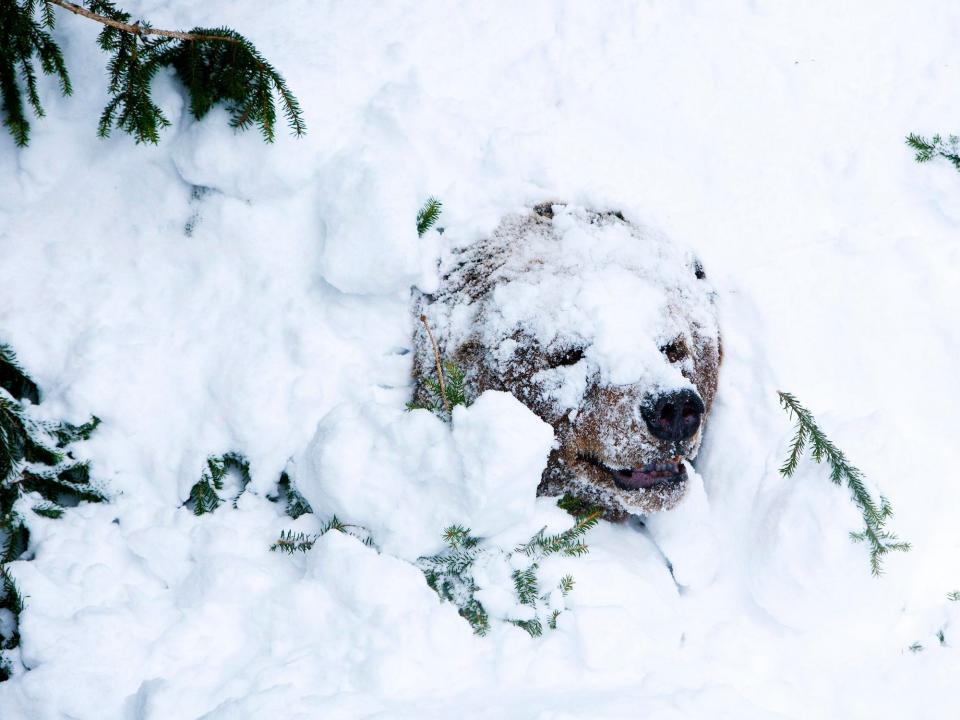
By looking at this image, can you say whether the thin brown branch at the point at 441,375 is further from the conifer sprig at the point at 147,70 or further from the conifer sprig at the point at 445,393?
the conifer sprig at the point at 147,70

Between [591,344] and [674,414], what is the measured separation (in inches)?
17.9

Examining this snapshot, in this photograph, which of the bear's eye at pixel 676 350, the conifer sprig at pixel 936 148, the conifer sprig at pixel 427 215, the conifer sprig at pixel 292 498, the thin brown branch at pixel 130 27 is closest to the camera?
the thin brown branch at pixel 130 27

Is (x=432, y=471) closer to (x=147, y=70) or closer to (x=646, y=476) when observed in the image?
(x=646, y=476)

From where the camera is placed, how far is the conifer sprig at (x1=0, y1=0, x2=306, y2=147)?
3.02 meters

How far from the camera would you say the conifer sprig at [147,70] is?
9.91 ft

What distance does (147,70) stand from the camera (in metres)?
3.08

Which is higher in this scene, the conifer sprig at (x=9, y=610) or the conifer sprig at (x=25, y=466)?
the conifer sprig at (x=25, y=466)

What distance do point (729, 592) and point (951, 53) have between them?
3.46 metres

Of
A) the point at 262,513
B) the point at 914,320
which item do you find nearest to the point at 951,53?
the point at 914,320

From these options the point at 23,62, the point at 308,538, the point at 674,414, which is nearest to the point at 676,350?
the point at 674,414

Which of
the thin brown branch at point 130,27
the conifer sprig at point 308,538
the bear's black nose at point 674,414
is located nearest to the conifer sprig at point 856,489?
the bear's black nose at point 674,414

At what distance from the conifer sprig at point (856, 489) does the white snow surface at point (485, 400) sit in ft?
0.35

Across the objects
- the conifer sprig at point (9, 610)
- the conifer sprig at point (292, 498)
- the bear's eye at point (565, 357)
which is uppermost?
the bear's eye at point (565, 357)

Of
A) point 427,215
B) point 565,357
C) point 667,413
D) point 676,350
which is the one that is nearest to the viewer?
point 667,413
